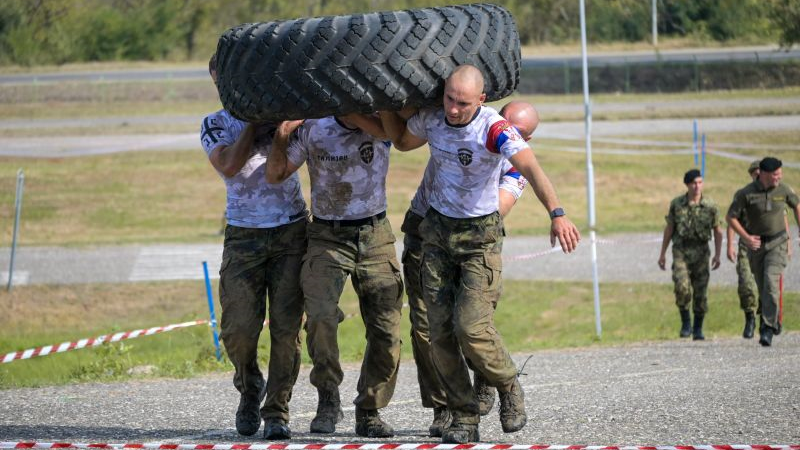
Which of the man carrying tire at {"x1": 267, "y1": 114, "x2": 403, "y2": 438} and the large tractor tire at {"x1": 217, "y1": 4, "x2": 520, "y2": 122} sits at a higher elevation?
the large tractor tire at {"x1": 217, "y1": 4, "x2": 520, "y2": 122}

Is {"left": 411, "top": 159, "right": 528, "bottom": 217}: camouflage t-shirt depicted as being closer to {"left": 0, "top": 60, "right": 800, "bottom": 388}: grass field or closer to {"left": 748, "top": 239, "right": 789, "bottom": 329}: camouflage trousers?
{"left": 0, "top": 60, "right": 800, "bottom": 388}: grass field

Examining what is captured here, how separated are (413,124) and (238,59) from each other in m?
1.00

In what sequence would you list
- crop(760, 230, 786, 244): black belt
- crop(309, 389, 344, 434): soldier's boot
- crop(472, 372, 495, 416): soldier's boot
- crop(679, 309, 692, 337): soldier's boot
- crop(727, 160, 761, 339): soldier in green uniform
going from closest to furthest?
crop(309, 389, 344, 434): soldier's boot
crop(472, 372, 495, 416): soldier's boot
crop(760, 230, 786, 244): black belt
crop(727, 160, 761, 339): soldier in green uniform
crop(679, 309, 692, 337): soldier's boot

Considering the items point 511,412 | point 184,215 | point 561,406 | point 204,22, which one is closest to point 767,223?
point 561,406

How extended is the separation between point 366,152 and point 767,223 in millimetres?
7274

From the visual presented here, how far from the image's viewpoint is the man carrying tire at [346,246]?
7039 millimetres

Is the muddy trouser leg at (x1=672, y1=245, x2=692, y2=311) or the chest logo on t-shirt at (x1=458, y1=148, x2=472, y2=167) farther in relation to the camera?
the muddy trouser leg at (x1=672, y1=245, x2=692, y2=311)

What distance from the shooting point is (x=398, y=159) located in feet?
93.5

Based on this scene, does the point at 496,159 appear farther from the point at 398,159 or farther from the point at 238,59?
the point at 398,159

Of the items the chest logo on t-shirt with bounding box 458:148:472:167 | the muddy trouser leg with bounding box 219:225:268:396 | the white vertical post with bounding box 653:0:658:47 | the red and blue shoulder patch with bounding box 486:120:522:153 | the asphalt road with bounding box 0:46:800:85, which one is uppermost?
the white vertical post with bounding box 653:0:658:47

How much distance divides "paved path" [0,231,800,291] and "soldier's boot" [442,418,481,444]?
377 inches

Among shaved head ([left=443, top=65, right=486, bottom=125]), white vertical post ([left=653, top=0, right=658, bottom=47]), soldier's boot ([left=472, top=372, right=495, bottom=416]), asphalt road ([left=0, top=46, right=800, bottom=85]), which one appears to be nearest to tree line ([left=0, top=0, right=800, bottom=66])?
white vertical post ([left=653, top=0, right=658, bottom=47])

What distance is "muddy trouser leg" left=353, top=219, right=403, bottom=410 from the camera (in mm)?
7188

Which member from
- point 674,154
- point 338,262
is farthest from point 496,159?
point 674,154
